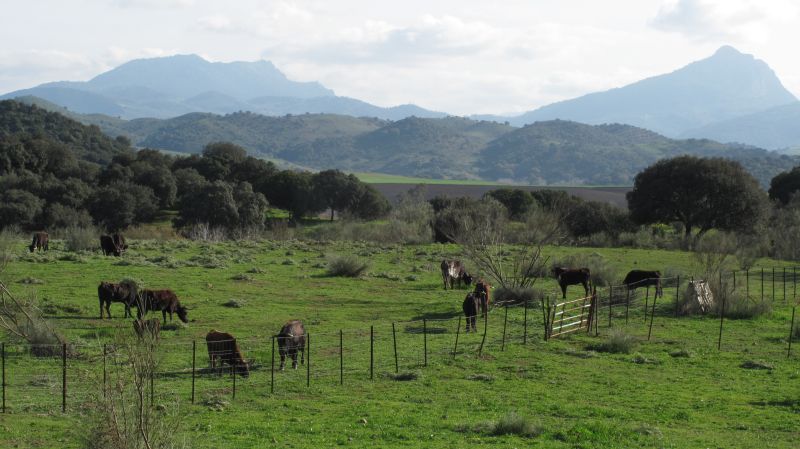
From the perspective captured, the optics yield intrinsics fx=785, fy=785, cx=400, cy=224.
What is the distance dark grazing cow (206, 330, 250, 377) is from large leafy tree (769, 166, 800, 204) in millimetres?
76222

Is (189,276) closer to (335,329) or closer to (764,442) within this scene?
(335,329)

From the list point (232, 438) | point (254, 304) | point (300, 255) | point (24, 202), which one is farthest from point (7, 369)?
point (24, 202)

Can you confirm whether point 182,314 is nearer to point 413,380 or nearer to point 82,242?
point 413,380

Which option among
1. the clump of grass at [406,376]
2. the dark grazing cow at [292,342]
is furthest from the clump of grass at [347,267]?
the clump of grass at [406,376]

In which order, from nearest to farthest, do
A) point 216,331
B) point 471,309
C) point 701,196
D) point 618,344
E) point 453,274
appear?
point 216,331, point 618,344, point 471,309, point 453,274, point 701,196

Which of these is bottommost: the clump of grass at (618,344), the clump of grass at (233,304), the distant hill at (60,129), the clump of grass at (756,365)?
the clump of grass at (756,365)

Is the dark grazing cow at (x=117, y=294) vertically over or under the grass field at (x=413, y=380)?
over

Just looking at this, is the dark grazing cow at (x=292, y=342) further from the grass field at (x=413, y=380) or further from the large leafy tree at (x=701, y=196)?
the large leafy tree at (x=701, y=196)

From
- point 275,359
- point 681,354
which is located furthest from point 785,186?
point 275,359

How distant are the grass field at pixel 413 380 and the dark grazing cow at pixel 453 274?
5.38 ft

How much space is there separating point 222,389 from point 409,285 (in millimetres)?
21251

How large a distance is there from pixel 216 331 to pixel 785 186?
78226 mm

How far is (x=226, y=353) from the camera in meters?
19.8

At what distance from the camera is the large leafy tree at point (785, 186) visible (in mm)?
83312
